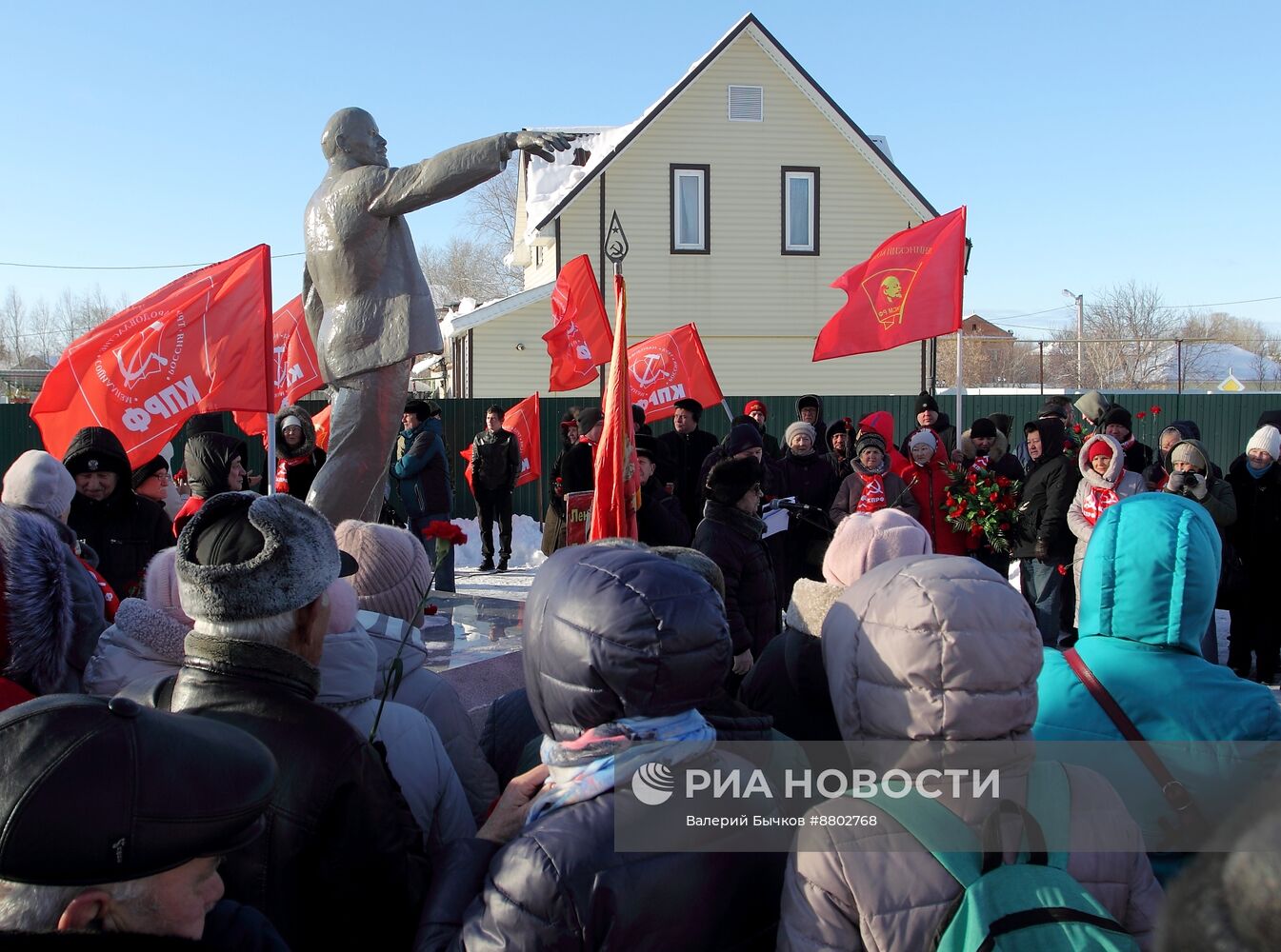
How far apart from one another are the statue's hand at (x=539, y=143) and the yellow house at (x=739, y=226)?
18.0 metres

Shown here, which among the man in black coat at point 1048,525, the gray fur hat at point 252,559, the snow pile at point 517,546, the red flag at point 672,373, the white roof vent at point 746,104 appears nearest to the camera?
the gray fur hat at point 252,559

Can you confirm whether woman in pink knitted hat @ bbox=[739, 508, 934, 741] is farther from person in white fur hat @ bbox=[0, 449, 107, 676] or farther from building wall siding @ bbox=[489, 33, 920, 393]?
building wall siding @ bbox=[489, 33, 920, 393]

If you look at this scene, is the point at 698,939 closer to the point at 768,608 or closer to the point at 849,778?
the point at 849,778

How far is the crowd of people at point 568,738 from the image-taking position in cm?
126

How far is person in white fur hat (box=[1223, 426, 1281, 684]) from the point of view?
731cm

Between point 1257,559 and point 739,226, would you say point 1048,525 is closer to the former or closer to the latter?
point 1257,559

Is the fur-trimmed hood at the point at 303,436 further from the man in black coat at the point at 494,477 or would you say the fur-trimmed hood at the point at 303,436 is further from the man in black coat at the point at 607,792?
the man in black coat at the point at 607,792

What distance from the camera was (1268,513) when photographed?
24.0ft

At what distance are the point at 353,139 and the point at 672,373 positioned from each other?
6.82m

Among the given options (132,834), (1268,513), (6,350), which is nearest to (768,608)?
(132,834)

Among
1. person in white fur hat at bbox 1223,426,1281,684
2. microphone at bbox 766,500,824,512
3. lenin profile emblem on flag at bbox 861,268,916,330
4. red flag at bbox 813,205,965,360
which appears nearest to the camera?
microphone at bbox 766,500,824,512

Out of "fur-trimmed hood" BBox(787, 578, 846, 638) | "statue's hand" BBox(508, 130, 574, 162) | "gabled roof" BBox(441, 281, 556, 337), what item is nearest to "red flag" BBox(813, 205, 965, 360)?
"statue's hand" BBox(508, 130, 574, 162)

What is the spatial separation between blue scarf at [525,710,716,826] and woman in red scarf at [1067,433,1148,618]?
231 inches

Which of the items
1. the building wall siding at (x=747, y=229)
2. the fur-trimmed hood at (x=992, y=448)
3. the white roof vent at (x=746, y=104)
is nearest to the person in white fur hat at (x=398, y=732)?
the fur-trimmed hood at (x=992, y=448)
